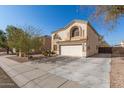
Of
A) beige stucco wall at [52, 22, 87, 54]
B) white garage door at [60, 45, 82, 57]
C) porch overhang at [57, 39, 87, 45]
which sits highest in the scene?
beige stucco wall at [52, 22, 87, 54]

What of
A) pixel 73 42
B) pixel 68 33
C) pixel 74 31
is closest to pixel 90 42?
pixel 74 31

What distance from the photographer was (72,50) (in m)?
17.8

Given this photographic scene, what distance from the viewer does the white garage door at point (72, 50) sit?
55.5 feet

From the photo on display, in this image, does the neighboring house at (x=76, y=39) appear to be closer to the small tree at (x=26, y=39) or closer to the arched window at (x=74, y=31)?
the arched window at (x=74, y=31)

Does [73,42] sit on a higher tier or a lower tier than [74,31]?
lower

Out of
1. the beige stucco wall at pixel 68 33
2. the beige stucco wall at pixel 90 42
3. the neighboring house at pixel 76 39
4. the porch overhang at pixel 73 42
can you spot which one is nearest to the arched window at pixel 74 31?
the neighboring house at pixel 76 39

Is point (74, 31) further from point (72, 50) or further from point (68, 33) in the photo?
point (72, 50)

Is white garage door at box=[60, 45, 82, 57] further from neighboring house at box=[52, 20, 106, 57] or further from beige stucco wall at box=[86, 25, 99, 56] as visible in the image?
beige stucco wall at box=[86, 25, 99, 56]

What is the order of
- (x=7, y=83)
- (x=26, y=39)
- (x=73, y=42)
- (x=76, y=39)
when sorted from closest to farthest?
(x=7, y=83) → (x=26, y=39) → (x=73, y=42) → (x=76, y=39)

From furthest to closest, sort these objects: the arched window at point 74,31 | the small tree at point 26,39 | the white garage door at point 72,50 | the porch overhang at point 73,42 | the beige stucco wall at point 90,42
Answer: the arched window at point 74,31 < the beige stucco wall at point 90,42 < the white garage door at point 72,50 < the porch overhang at point 73,42 < the small tree at point 26,39

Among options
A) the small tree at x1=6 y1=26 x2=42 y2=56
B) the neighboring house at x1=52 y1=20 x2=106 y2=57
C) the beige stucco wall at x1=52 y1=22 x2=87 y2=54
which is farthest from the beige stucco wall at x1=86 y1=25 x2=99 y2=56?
the small tree at x1=6 y1=26 x2=42 y2=56

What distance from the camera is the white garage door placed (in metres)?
16.9

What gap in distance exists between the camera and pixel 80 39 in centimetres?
1706
